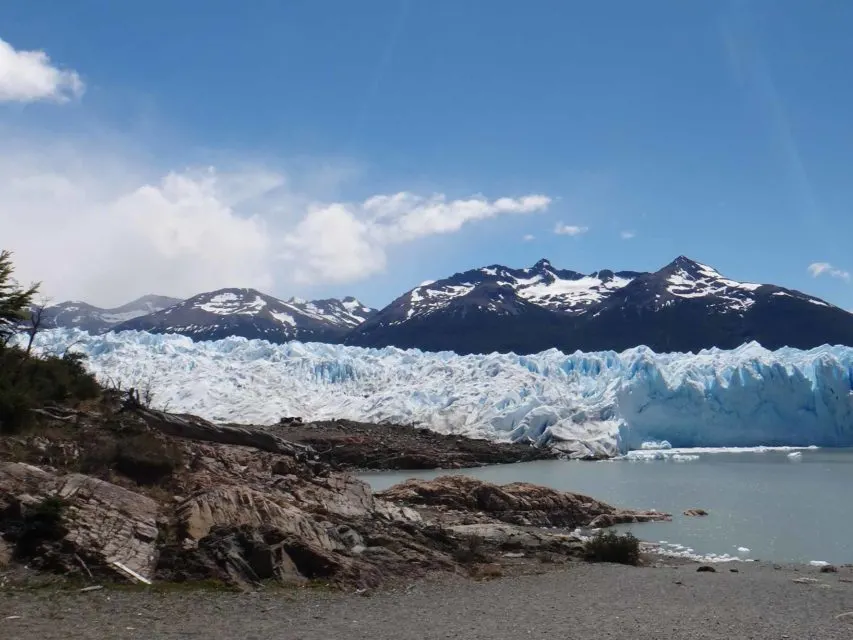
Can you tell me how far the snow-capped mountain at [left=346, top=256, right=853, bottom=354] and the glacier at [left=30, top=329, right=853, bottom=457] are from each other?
49015mm

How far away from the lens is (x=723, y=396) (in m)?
48.2

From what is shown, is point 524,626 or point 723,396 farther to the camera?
point 723,396

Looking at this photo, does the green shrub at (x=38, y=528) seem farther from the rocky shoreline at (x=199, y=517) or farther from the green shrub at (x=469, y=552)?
the green shrub at (x=469, y=552)

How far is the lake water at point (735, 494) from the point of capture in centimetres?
1767

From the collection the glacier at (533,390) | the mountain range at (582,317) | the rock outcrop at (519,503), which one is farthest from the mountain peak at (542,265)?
the rock outcrop at (519,503)

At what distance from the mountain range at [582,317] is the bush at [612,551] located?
83726mm

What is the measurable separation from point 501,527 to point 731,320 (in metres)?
104

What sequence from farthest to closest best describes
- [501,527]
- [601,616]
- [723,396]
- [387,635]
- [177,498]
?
[723,396], [501,527], [177,498], [601,616], [387,635]

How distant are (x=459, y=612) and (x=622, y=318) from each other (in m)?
117

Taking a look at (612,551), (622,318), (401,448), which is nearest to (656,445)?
(401,448)

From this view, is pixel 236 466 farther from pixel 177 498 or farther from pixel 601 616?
pixel 601 616

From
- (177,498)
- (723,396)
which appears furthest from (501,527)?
(723,396)

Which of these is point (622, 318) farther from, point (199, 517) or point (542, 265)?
point (199, 517)

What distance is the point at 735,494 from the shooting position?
86.8 feet
